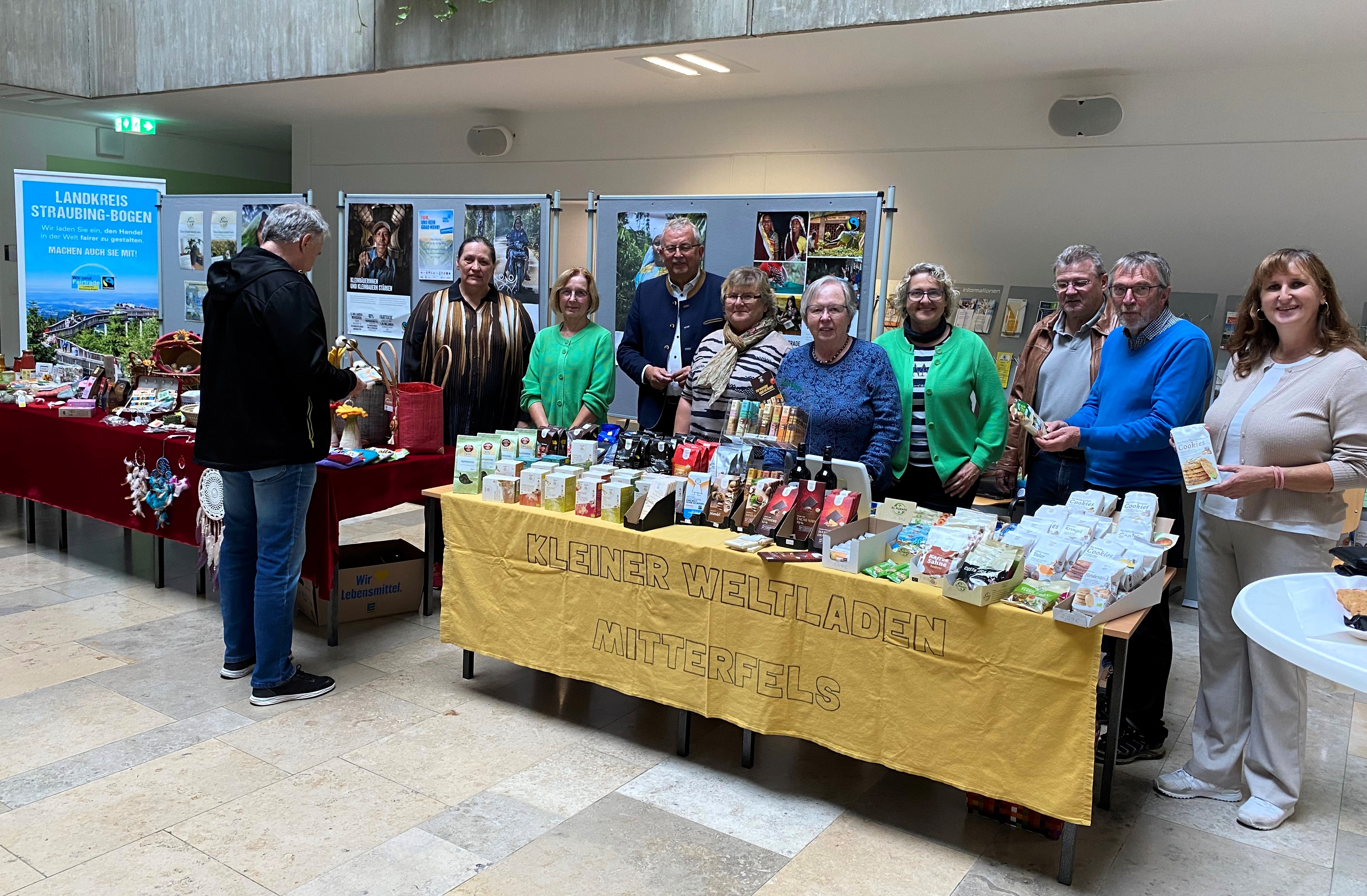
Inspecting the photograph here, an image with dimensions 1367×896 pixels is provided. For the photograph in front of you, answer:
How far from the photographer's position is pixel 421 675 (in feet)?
13.1

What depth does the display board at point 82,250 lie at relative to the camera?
23.0ft

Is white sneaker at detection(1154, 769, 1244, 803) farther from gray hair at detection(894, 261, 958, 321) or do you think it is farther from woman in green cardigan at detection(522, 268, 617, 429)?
woman in green cardigan at detection(522, 268, 617, 429)

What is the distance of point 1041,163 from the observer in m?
6.24

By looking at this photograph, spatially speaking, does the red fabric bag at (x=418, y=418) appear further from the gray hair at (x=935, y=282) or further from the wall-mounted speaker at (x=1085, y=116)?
the wall-mounted speaker at (x=1085, y=116)

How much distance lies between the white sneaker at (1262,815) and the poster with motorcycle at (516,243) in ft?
13.8

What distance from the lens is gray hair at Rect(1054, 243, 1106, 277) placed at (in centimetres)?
415

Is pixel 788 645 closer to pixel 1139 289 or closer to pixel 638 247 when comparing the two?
pixel 1139 289

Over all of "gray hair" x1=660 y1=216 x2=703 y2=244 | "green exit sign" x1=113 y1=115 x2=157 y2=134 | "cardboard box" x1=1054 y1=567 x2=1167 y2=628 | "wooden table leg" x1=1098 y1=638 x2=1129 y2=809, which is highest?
"green exit sign" x1=113 y1=115 x2=157 y2=134

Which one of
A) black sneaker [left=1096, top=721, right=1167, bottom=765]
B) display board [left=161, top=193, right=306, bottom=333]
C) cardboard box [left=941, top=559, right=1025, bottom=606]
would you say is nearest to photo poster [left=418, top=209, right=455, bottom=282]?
display board [left=161, top=193, right=306, bottom=333]

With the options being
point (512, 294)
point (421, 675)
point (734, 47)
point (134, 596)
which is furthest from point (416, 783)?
point (734, 47)

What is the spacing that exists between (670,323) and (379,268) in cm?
258

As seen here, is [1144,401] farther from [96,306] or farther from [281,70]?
[96,306]

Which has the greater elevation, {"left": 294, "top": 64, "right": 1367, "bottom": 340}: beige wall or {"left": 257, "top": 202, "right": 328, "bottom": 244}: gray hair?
{"left": 294, "top": 64, "right": 1367, "bottom": 340}: beige wall

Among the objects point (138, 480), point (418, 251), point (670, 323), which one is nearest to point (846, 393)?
point (670, 323)
